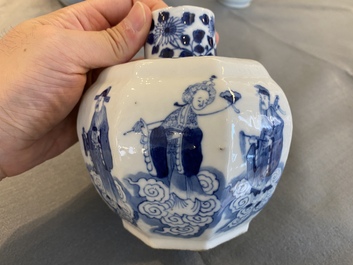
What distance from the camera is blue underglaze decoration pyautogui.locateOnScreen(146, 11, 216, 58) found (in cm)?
47

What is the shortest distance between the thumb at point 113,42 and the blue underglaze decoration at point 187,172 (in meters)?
0.09

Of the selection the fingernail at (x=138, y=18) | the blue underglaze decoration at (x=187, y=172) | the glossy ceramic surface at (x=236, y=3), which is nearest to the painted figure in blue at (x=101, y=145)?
the blue underglaze decoration at (x=187, y=172)

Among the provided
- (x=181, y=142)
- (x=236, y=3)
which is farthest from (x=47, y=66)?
(x=236, y=3)

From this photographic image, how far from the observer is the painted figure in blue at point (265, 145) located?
0.40m

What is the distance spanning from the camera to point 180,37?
474mm

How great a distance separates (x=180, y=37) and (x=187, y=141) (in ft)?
0.51

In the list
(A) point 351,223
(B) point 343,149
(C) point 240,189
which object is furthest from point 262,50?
(C) point 240,189

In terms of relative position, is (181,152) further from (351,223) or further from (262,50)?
(262,50)

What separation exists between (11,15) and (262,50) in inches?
24.6

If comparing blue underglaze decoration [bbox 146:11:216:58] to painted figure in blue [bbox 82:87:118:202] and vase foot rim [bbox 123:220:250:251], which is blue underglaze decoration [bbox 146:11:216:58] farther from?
vase foot rim [bbox 123:220:250:251]

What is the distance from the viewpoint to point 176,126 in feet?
1.27

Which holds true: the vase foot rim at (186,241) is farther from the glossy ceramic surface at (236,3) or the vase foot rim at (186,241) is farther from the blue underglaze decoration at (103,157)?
the glossy ceramic surface at (236,3)

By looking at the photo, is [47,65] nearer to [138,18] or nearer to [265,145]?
[138,18]

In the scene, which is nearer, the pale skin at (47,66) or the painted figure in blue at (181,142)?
the painted figure in blue at (181,142)
